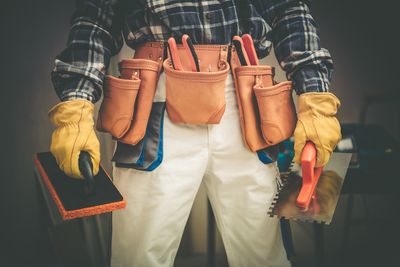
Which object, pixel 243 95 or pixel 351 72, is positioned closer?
pixel 243 95

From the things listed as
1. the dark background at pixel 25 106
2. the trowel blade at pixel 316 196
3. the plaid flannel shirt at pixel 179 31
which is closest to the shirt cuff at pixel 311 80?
the plaid flannel shirt at pixel 179 31

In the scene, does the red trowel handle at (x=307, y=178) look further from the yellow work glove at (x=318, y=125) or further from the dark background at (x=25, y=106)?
the dark background at (x=25, y=106)

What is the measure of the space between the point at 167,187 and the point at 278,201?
0.97 feet

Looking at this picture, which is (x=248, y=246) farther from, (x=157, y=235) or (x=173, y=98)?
(x=173, y=98)

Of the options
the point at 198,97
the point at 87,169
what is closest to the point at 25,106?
the point at 87,169

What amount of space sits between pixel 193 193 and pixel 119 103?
33cm

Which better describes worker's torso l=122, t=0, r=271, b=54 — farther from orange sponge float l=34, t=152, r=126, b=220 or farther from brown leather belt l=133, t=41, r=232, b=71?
orange sponge float l=34, t=152, r=126, b=220

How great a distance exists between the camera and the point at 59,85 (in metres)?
0.91

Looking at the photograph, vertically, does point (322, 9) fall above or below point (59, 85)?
above

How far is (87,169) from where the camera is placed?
0.80 metres

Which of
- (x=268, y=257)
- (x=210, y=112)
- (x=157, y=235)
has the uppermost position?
(x=210, y=112)

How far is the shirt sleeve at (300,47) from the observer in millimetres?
948

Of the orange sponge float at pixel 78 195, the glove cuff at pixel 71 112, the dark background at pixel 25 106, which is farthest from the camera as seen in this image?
the dark background at pixel 25 106

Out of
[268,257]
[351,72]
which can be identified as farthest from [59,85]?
[351,72]
